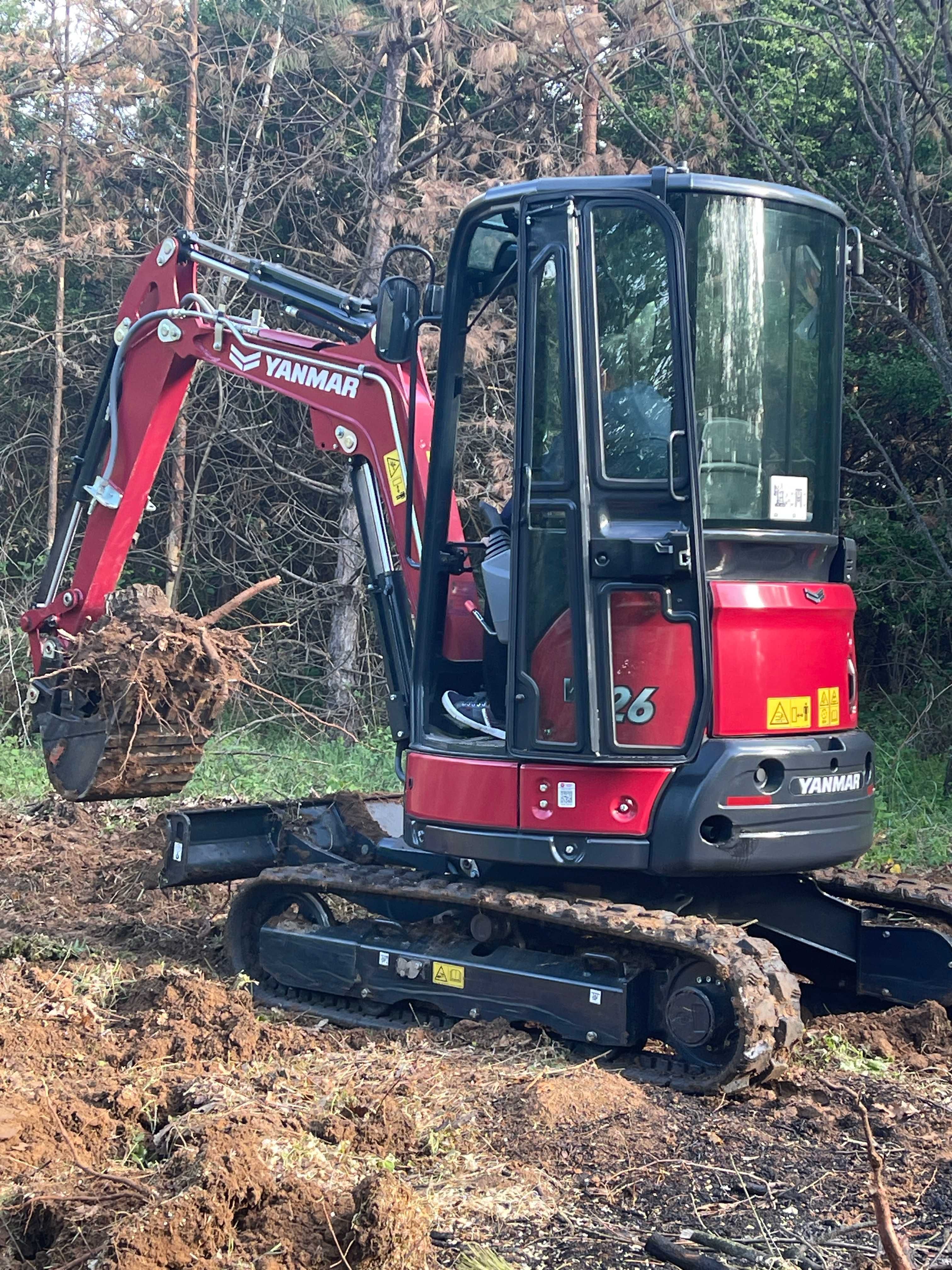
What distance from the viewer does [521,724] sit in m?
4.62

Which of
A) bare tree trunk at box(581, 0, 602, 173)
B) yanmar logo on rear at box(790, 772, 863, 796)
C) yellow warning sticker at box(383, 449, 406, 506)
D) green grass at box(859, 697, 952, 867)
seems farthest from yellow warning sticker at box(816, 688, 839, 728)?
bare tree trunk at box(581, 0, 602, 173)

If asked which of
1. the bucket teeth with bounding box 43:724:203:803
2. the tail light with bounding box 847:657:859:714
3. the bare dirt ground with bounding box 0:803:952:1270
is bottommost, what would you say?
the bare dirt ground with bounding box 0:803:952:1270

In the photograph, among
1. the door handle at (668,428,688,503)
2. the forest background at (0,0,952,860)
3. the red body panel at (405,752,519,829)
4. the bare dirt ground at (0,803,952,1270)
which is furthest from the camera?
the forest background at (0,0,952,860)

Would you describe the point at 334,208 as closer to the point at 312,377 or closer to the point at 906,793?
the point at 906,793

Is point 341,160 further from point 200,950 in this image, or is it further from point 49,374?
point 200,950

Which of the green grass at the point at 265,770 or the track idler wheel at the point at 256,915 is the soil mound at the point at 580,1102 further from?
the green grass at the point at 265,770

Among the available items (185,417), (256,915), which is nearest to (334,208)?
(185,417)

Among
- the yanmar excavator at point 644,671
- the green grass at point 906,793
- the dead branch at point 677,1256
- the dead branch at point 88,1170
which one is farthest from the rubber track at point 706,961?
the green grass at point 906,793

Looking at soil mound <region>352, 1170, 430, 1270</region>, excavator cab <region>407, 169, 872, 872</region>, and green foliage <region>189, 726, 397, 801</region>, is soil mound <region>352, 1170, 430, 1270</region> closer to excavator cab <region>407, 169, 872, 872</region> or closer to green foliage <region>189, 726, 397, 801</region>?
excavator cab <region>407, 169, 872, 872</region>

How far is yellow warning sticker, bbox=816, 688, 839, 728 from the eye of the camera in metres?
4.71

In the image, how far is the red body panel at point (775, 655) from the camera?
14.6 feet

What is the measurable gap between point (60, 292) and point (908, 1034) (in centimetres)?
1195

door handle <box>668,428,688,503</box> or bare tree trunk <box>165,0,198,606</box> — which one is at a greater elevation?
bare tree trunk <box>165,0,198,606</box>

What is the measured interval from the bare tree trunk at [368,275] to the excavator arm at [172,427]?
6.17m
